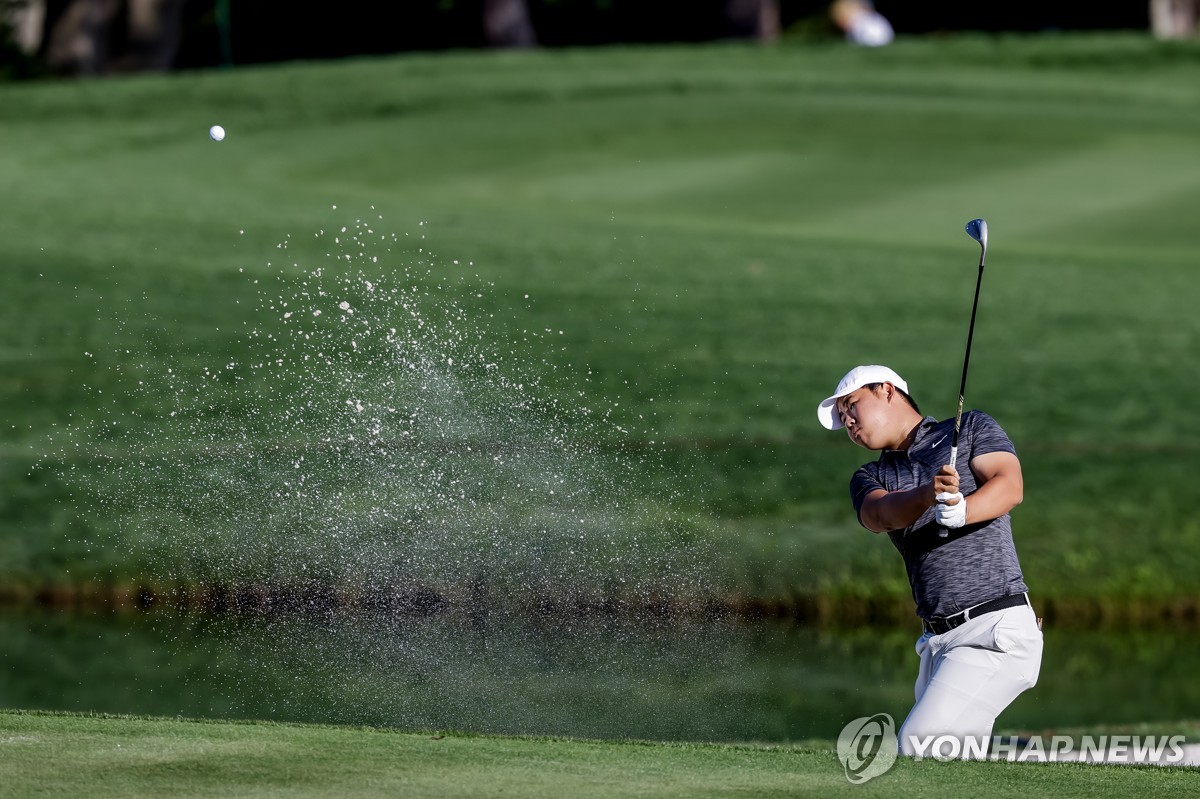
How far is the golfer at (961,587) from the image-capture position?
5469 mm

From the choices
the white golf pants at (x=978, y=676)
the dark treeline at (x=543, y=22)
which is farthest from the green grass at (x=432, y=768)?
the dark treeline at (x=543, y=22)

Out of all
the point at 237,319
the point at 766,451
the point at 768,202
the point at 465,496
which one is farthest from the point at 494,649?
the point at 768,202

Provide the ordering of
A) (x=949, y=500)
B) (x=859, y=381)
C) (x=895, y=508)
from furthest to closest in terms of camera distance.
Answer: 1. (x=859, y=381)
2. (x=895, y=508)
3. (x=949, y=500)

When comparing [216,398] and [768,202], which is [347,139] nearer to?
[768,202]

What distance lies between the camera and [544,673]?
31.4ft

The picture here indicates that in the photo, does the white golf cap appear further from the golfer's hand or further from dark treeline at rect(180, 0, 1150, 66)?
dark treeline at rect(180, 0, 1150, 66)

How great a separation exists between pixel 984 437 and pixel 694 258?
1196 cm

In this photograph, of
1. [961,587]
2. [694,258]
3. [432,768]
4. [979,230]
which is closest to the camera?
[432,768]

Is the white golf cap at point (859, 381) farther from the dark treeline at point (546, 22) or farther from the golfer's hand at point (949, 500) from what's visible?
the dark treeline at point (546, 22)

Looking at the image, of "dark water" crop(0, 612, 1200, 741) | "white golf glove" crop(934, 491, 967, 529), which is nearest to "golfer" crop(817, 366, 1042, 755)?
"white golf glove" crop(934, 491, 967, 529)

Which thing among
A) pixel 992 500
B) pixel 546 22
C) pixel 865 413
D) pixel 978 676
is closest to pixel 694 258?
pixel 865 413

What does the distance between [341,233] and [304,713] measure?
8916 mm

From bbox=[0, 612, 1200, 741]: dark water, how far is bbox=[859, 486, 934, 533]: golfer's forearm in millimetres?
2865

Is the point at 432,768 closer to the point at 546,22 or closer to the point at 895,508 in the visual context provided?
the point at 895,508
